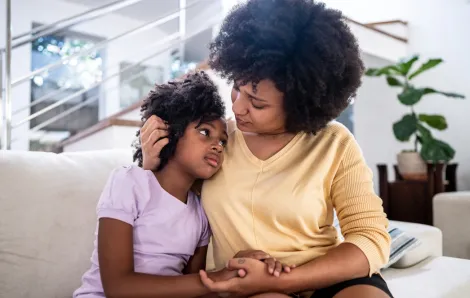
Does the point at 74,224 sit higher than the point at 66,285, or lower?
higher

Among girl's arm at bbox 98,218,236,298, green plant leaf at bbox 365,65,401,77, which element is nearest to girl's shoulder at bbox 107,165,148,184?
girl's arm at bbox 98,218,236,298

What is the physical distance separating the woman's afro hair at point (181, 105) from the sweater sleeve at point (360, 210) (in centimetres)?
31

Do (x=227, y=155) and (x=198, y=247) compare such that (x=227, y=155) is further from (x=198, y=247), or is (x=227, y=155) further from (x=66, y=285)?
(x=66, y=285)

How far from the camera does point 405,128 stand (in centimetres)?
296

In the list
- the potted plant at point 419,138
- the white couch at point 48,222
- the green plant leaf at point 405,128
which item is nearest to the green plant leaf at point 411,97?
the potted plant at point 419,138

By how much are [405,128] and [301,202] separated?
2.28 meters

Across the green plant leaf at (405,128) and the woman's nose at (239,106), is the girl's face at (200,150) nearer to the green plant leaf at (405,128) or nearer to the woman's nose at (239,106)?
the woman's nose at (239,106)

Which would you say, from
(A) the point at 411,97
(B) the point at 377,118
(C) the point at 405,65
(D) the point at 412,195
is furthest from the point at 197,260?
(B) the point at 377,118

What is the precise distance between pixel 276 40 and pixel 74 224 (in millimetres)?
705

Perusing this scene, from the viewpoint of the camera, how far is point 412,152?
9.64 feet

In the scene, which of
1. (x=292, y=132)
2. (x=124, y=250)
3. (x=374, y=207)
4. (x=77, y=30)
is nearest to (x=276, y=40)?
(x=292, y=132)

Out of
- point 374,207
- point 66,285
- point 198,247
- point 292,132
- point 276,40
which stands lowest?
point 66,285

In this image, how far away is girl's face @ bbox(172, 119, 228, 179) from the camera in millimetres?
991

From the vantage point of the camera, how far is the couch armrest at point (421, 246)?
63.1 inches
